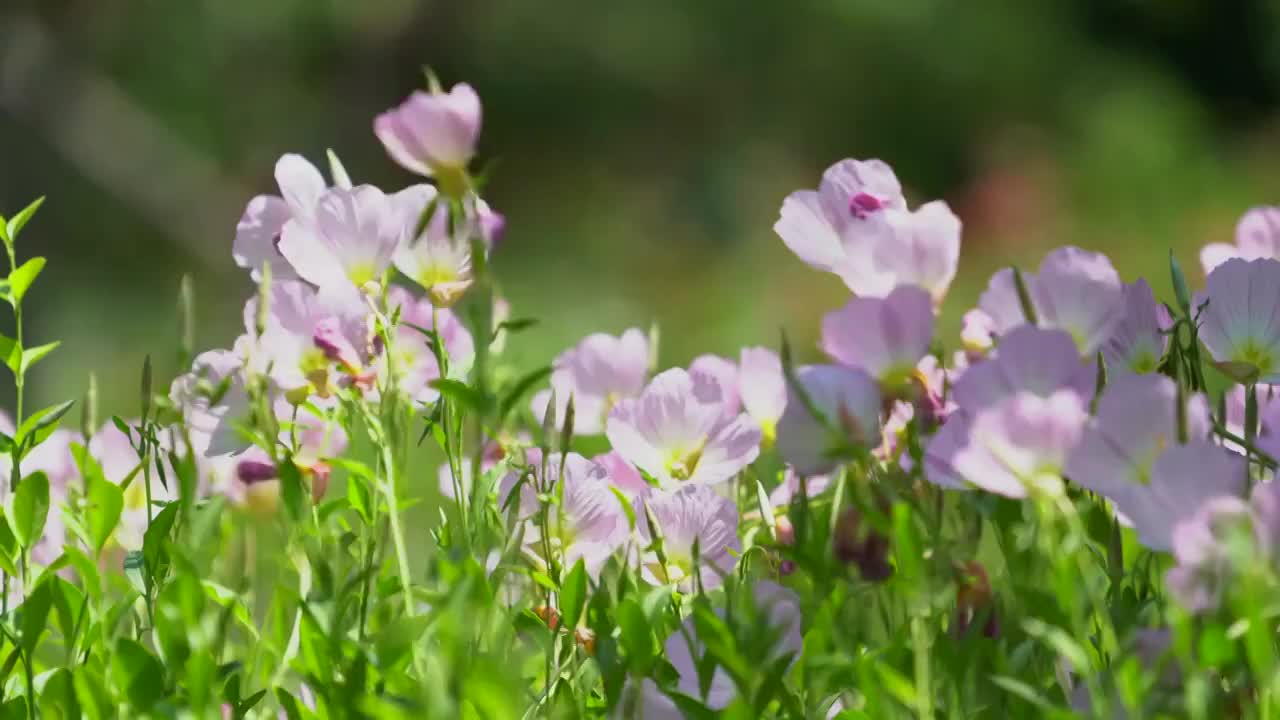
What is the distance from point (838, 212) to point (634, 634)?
27cm

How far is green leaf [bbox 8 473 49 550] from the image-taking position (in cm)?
79

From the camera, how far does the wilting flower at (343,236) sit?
2.89ft

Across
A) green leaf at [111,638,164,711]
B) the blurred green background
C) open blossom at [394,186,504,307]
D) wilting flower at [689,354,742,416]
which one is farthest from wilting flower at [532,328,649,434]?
the blurred green background

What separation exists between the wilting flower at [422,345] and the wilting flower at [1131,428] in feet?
1.34

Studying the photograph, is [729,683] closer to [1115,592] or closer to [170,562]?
[1115,592]

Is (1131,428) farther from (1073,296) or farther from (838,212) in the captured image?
(838,212)

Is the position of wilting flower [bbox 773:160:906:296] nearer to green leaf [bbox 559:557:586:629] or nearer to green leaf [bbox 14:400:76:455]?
green leaf [bbox 559:557:586:629]

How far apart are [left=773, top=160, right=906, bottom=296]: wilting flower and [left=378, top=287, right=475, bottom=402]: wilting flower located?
226 millimetres

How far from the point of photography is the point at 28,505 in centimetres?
79

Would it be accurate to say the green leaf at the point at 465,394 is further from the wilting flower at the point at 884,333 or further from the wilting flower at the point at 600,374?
the wilting flower at the point at 600,374

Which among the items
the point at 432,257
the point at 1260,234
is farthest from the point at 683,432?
the point at 1260,234

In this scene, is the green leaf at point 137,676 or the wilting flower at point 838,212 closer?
the green leaf at point 137,676

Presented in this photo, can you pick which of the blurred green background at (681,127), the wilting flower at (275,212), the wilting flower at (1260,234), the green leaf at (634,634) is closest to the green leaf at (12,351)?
the wilting flower at (275,212)

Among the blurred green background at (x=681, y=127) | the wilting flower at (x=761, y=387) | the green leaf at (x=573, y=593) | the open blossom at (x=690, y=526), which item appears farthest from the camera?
the blurred green background at (x=681, y=127)
